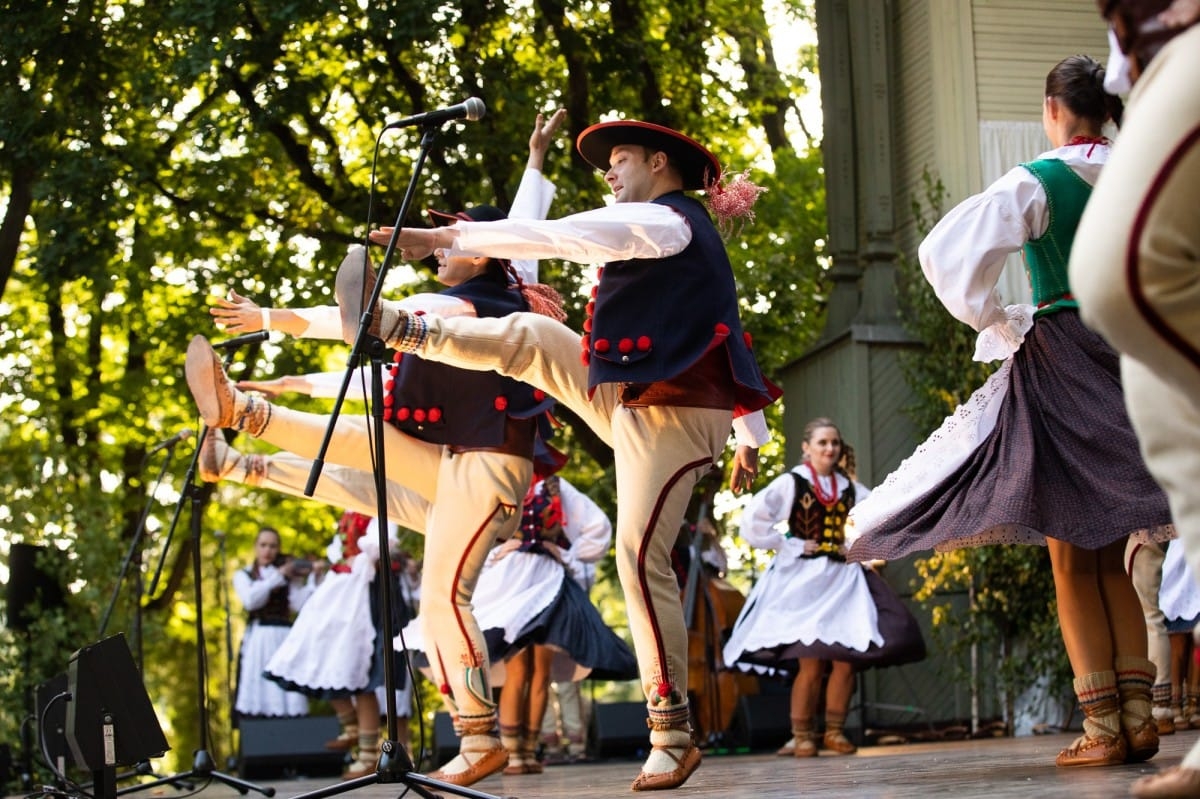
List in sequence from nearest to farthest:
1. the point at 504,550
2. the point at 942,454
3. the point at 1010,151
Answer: the point at 942,454, the point at 504,550, the point at 1010,151

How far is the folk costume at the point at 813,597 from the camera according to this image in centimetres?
803

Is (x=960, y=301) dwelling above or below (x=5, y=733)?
above

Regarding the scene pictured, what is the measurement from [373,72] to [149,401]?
4.84 metres

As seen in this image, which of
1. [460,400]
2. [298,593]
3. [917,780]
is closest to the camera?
[917,780]

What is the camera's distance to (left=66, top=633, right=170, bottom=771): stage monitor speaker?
455 cm

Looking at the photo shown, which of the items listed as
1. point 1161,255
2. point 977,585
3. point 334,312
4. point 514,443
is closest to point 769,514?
point 977,585

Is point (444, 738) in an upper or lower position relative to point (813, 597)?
lower

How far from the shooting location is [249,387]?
18.8ft

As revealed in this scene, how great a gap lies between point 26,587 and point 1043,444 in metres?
8.96

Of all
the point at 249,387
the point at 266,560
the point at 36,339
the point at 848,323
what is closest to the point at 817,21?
the point at 848,323

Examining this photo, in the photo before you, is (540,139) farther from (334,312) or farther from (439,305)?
(334,312)

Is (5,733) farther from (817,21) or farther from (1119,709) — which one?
(1119,709)

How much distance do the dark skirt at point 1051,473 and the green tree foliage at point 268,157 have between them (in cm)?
722

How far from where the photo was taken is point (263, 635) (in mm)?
10984
